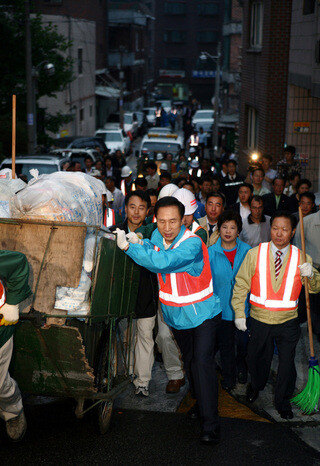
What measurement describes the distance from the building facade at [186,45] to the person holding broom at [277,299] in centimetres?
7113

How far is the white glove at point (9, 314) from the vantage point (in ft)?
15.4

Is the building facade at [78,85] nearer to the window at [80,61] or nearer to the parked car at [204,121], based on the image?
the window at [80,61]

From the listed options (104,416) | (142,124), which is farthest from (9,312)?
(142,124)

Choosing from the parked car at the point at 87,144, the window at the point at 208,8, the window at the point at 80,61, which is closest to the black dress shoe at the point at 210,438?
the parked car at the point at 87,144

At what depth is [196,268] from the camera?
219 inches

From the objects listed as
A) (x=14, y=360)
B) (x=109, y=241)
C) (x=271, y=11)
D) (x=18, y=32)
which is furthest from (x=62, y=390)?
(x=18, y=32)

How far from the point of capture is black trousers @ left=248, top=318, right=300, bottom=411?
6039 millimetres

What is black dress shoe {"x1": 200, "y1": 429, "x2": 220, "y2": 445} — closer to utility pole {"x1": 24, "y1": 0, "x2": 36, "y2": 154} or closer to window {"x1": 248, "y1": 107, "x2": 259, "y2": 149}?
utility pole {"x1": 24, "y1": 0, "x2": 36, "y2": 154}

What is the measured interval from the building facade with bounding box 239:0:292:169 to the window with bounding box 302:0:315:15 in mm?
2653

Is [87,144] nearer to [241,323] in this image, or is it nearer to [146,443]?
[241,323]

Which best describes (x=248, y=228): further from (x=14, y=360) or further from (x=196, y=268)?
(x=14, y=360)

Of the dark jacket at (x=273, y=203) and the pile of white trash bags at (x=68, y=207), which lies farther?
the dark jacket at (x=273, y=203)

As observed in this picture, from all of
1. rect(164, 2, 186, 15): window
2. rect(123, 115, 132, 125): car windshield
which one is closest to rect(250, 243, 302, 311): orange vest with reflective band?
rect(123, 115, 132, 125): car windshield

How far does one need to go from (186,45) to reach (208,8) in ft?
15.9
